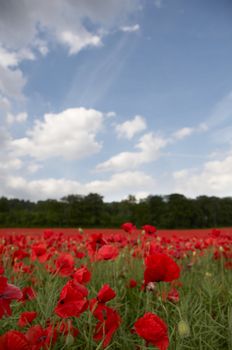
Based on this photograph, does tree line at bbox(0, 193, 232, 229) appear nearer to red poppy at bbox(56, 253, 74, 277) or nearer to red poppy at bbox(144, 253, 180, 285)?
red poppy at bbox(56, 253, 74, 277)

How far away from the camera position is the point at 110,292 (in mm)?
1210

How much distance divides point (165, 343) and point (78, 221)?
1005 inches

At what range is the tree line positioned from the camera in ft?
84.7

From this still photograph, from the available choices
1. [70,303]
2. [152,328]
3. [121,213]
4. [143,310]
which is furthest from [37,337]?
[121,213]

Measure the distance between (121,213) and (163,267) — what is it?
28359mm

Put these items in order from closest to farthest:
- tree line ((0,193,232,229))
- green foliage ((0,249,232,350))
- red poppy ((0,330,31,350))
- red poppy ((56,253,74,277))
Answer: red poppy ((0,330,31,350)) → green foliage ((0,249,232,350)) → red poppy ((56,253,74,277)) → tree line ((0,193,232,229))

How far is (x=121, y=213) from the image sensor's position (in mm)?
29469

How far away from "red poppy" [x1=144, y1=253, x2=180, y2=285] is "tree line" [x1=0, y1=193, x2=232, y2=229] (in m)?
24.4

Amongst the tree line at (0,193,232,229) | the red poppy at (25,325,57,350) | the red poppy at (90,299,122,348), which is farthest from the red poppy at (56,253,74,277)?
the tree line at (0,193,232,229)

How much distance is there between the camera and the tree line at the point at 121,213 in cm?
2581

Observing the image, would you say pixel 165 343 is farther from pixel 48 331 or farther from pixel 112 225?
pixel 112 225

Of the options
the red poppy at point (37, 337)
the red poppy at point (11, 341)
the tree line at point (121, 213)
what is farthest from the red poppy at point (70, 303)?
the tree line at point (121, 213)

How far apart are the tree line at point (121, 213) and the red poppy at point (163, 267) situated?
24391 mm

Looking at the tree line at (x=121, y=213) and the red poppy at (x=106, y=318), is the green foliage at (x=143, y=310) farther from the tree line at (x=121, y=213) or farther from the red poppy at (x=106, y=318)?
the tree line at (x=121, y=213)
